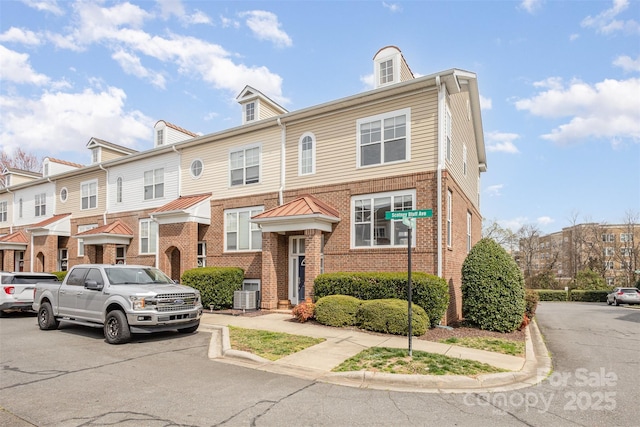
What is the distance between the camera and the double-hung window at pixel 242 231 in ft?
55.9

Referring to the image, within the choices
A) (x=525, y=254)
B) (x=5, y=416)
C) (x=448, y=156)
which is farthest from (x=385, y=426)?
(x=525, y=254)

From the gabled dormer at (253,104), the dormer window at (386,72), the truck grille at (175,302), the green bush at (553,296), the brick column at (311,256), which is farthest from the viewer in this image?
the green bush at (553,296)

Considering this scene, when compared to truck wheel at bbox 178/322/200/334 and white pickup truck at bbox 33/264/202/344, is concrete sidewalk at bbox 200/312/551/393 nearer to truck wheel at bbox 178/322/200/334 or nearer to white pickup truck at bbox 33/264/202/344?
truck wheel at bbox 178/322/200/334

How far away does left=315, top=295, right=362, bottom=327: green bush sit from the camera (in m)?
11.6

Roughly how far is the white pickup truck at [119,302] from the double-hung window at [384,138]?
7.45 meters

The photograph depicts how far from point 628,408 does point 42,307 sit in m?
13.7

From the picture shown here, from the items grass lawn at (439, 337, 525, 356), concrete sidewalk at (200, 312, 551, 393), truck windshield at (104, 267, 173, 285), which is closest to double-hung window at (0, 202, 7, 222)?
truck windshield at (104, 267, 173, 285)

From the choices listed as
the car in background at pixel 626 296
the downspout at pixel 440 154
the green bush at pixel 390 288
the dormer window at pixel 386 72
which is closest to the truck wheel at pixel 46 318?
the green bush at pixel 390 288

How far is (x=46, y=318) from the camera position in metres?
11.7

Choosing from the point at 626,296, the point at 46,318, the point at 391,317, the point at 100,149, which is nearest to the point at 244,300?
the point at 46,318

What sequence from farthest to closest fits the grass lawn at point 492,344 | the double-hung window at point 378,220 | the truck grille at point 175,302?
1. the double-hung window at point 378,220
2. the truck grille at point 175,302
3. the grass lawn at point 492,344

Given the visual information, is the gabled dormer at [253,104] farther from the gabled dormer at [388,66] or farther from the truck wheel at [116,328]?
the truck wheel at [116,328]

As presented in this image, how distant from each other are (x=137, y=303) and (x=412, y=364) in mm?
6259

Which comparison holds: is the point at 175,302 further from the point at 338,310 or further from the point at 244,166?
the point at 244,166
